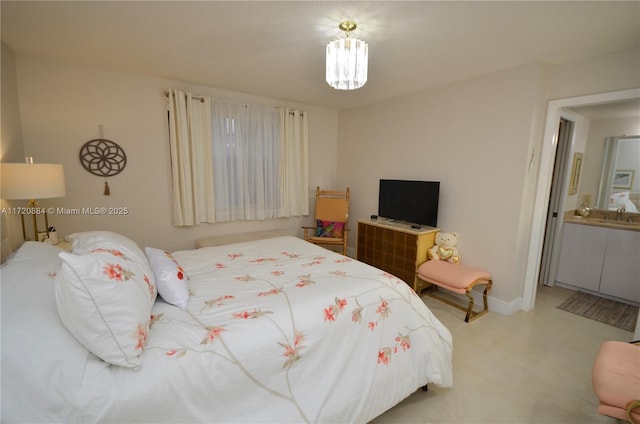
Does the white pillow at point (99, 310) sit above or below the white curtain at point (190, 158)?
below

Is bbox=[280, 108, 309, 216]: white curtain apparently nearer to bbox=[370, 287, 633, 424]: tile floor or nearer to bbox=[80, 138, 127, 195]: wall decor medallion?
bbox=[80, 138, 127, 195]: wall decor medallion

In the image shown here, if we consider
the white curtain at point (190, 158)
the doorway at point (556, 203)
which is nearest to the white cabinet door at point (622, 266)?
the doorway at point (556, 203)

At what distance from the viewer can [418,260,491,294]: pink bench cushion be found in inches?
108

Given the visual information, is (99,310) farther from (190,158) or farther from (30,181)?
(190,158)

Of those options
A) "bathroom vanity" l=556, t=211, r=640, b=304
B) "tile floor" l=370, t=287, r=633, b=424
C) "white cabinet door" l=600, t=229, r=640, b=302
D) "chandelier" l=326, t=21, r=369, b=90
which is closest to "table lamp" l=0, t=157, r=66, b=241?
"chandelier" l=326, t=21, r=369, b=90

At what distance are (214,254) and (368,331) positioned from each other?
4.91 feet

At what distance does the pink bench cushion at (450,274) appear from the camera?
9.00 feet

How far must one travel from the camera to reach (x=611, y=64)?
2.37 metres

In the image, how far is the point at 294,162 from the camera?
169 inches

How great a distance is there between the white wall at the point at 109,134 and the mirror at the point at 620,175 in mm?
4958

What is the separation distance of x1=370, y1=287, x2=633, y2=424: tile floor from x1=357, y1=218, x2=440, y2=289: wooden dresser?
1.97ft

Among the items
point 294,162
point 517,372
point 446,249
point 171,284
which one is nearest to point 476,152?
point 446,249

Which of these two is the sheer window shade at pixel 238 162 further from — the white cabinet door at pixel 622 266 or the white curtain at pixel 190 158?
the white cabinet door at pixel 622 266

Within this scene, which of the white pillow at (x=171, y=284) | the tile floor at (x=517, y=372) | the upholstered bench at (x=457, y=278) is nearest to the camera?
the white pillow at (x=171, y=284)
